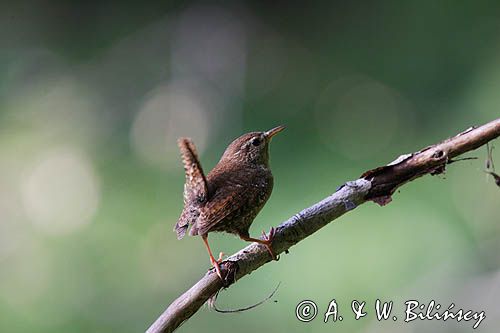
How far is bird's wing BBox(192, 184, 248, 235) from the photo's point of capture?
1.98 metres

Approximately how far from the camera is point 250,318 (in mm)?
2938

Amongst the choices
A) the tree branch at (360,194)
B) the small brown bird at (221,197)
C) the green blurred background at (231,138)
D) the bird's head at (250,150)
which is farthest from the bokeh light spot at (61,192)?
the tree branch at (360,194)

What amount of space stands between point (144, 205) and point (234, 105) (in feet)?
3.71

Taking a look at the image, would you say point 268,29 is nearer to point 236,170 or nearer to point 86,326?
point 86,326

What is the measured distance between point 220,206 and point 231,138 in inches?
86.0

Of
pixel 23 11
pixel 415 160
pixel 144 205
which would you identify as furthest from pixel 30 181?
pixel 415 160

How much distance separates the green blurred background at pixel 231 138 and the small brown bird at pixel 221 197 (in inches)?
20.6

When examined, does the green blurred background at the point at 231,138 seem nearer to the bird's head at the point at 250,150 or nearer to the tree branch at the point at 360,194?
the tree branch at the point at 360,194

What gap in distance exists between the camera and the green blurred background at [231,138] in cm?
275

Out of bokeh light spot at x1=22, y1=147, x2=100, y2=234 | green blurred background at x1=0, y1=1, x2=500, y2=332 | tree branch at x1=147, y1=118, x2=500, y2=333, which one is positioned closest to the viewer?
tree branch at x1=147, y1=118, x2=500, y2=333

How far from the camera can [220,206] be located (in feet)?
6.61

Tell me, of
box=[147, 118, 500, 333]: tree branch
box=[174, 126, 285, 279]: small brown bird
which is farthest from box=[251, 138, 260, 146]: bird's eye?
box=[147, 118, 500, 333]: tree branch

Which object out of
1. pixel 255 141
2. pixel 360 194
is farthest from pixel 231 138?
pixel 360 194

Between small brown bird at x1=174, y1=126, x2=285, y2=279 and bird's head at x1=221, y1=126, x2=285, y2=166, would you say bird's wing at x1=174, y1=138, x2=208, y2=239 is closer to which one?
small brown bird at x1=174, y1=126, x2=285, y2=279
